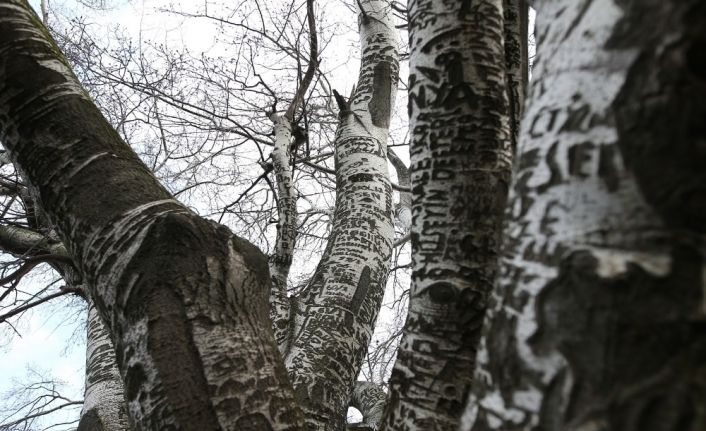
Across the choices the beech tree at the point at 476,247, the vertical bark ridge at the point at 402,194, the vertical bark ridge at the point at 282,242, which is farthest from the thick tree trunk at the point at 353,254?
the vertical bark ridge at the point at 402,194

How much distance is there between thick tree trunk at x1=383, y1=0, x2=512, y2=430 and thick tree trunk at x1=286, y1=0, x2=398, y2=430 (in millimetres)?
1036

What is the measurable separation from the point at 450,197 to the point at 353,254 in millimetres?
1378

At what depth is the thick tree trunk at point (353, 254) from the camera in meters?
2.15

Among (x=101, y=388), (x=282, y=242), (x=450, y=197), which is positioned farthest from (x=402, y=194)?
(x=450, y=197)

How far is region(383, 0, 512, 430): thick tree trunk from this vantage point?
1.12 metres

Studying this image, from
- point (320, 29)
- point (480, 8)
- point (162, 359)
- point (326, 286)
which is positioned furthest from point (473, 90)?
point (320, 29)

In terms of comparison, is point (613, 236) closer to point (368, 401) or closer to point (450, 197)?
point (450, 197)

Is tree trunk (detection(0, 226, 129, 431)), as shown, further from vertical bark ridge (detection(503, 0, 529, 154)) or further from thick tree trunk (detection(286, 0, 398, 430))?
vertical bark ridge (detection(503, 0, 529, 154))

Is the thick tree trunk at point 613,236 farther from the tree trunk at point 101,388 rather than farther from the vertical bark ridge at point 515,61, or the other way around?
the tree trunk at point 101,388

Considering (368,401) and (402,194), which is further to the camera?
(402,194)

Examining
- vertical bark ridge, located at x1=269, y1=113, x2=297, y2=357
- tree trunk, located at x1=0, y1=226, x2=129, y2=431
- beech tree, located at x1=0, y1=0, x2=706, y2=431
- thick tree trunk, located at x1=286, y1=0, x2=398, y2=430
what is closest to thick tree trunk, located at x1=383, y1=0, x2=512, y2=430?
beech tree, located at x1=0, y1=0, x2=706, y2=431

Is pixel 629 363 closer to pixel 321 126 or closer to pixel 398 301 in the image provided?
pixel 321 126

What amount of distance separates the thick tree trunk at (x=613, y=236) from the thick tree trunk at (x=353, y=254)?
156 cm

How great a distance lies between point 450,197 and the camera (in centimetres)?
119
